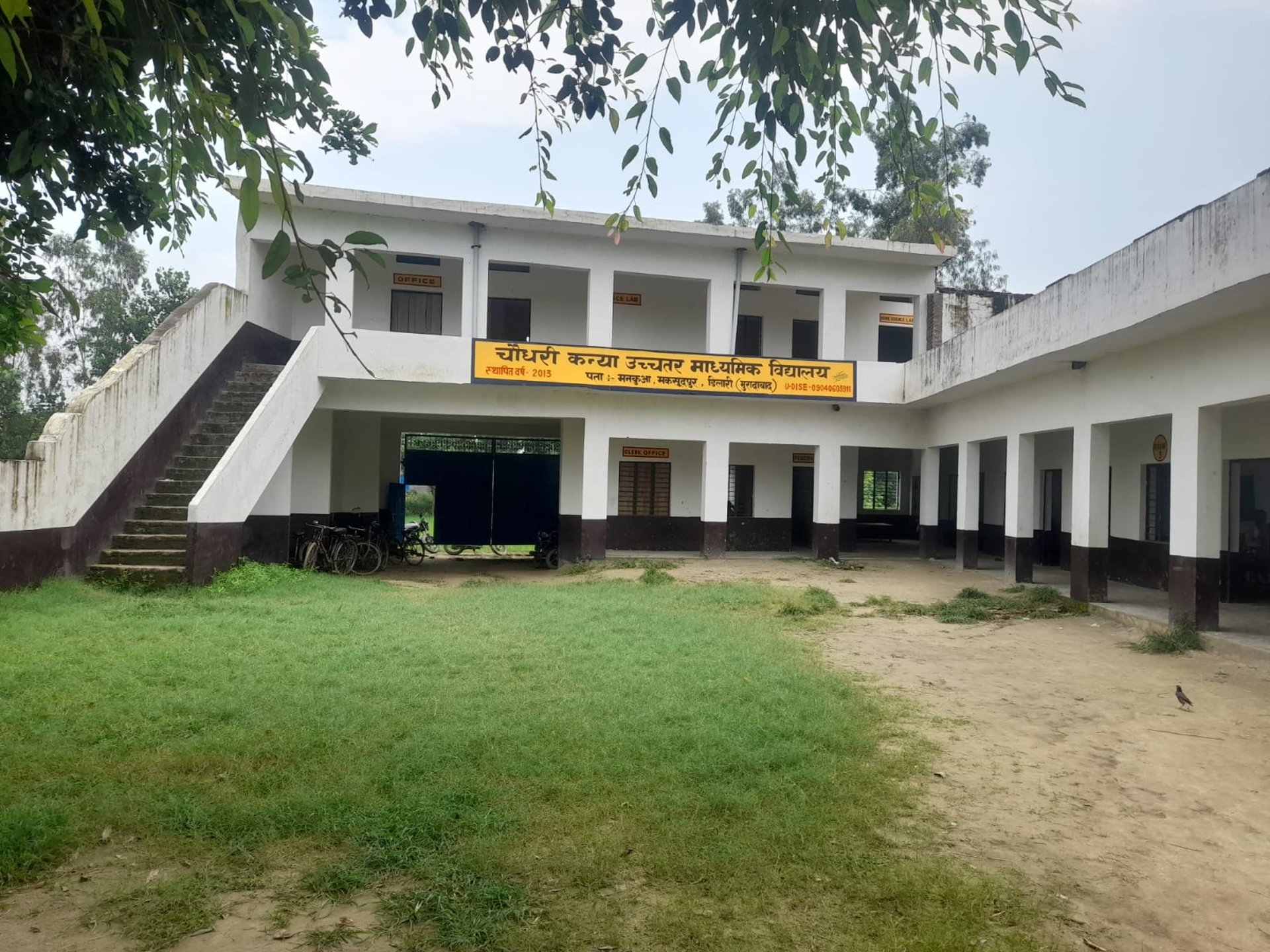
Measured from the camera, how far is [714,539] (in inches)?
595

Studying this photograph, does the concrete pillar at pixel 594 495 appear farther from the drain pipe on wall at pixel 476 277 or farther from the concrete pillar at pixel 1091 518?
the concrete pillar at pixel 1091 518

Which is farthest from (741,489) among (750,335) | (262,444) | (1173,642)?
(1173,642)

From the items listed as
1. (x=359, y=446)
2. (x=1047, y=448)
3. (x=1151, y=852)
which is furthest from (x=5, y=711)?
(x=1047, y=448)

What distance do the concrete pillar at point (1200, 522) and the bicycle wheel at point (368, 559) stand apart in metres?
10.6

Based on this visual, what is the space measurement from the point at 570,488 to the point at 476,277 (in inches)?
156

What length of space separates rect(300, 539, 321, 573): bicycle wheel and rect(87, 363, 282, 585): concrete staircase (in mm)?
2031

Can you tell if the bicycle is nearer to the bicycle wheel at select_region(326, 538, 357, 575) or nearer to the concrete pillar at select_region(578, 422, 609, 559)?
the bicycle wheel at select_region(326, 538, 357, 575)

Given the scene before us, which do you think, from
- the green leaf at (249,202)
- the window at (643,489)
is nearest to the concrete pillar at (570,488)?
the window at (643,489)

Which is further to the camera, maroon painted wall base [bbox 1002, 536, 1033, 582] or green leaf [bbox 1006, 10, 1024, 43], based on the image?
maroon painted wall base [bbox 1002, 536, 1033, 582]

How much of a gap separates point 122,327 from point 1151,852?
24.2 meters

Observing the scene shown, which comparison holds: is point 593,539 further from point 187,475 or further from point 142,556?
point 142,556

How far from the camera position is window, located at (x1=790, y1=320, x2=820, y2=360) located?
1730 centimetres

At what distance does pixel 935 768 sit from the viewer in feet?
13.7

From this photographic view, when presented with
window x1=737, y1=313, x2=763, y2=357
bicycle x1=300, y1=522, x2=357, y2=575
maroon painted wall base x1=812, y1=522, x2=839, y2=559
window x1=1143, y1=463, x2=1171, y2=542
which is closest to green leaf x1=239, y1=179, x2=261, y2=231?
bicycle x1=300, y1=522, x2=357, y2=575
